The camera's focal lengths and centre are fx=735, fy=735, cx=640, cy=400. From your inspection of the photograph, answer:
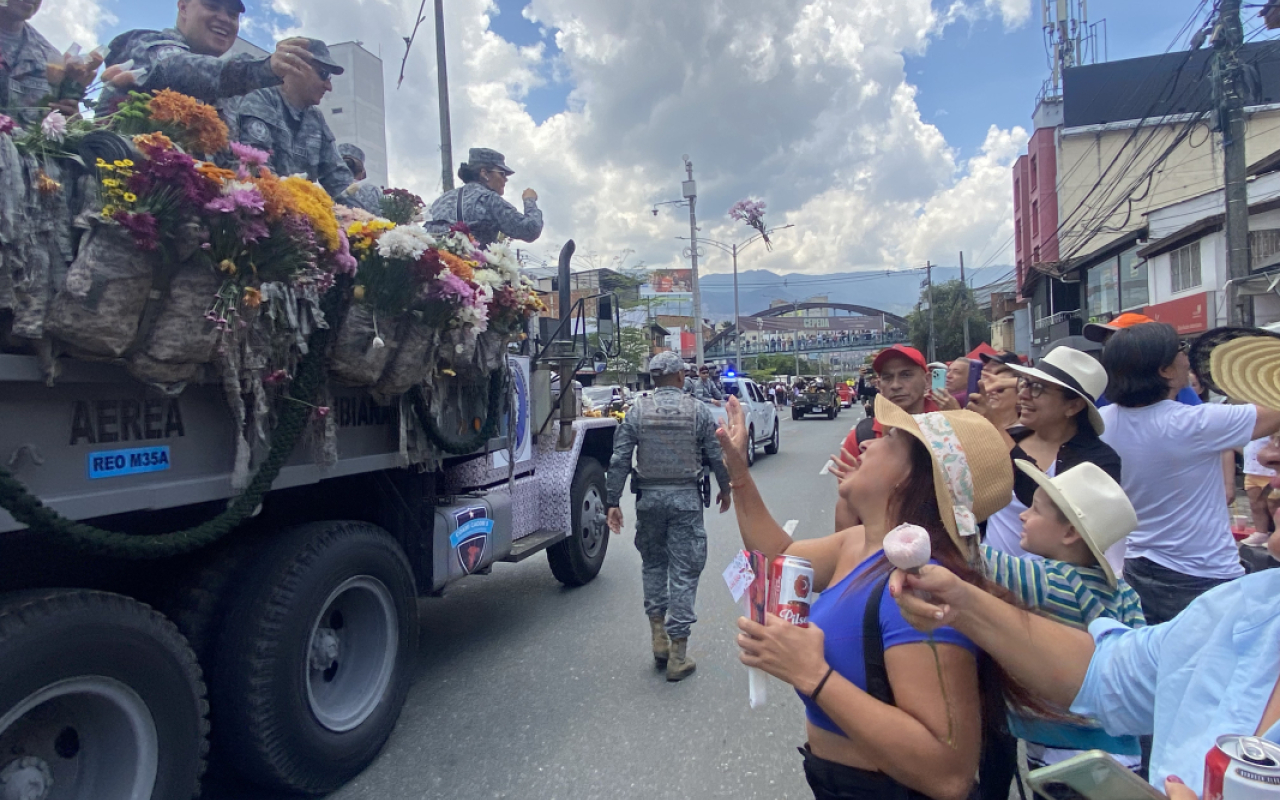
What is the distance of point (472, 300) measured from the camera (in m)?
3.42

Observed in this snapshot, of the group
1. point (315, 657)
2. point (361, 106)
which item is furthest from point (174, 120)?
point (361, 106)

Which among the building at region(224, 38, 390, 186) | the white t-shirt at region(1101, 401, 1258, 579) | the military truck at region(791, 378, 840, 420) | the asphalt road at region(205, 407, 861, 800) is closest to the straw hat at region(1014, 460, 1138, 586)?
the white t-shirt at region(1101, 401, 1258, 579)

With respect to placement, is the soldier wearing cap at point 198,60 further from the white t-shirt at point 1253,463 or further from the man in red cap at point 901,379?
the white t-shirt at point 1253,463

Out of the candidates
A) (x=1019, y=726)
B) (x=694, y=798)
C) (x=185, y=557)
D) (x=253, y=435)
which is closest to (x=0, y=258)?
(x=253, y=435)

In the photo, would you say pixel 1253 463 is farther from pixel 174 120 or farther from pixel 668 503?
pixel 174 120

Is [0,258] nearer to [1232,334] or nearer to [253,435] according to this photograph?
[253,435]

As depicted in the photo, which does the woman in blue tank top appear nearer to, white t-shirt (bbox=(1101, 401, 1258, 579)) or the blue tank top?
the blue tank top

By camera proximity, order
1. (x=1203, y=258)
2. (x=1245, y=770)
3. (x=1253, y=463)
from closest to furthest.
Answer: (x=1245, y=770) < (x=1253, y=463) < (x=1203, y=258)

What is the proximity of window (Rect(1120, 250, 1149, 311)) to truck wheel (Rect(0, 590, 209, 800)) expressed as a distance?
2553 centimetres

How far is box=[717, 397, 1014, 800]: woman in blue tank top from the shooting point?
4.52 feet

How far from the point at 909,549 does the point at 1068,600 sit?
2.13 feet

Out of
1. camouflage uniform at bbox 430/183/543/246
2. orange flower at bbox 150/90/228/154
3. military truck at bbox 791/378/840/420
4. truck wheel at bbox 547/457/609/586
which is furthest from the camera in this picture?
military truck at bbox 791/378/840/420

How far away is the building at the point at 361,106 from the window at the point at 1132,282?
21.8 meters

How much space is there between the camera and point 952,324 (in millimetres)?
52000
